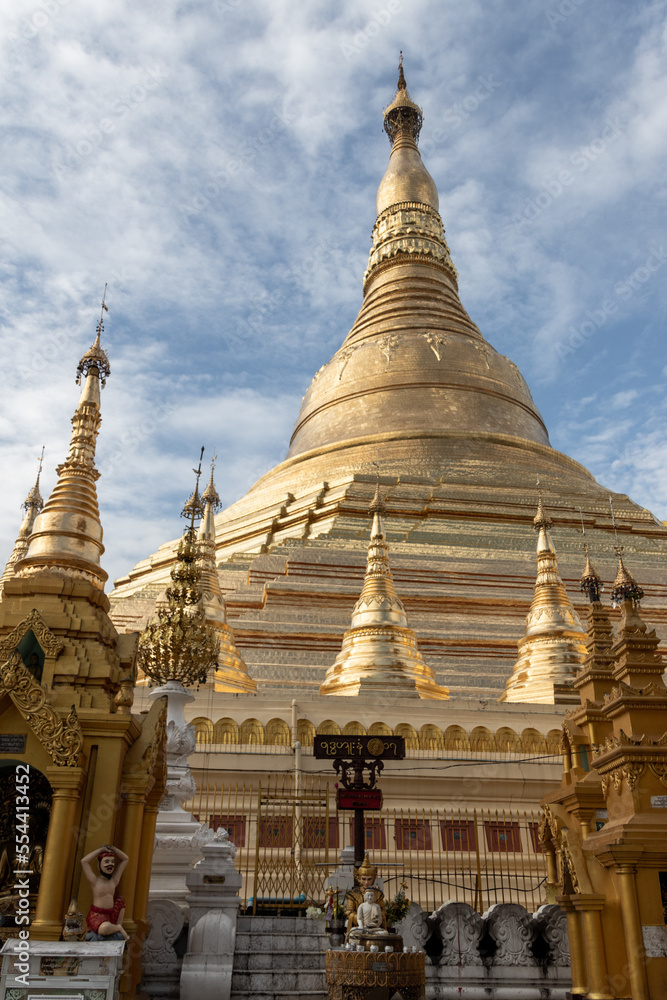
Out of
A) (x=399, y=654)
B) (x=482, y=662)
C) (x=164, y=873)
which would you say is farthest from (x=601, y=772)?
(x=482, y=662)

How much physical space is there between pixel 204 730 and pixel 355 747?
4.59 metres

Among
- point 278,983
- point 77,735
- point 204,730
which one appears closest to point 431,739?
point 204,730

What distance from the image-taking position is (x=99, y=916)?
5168 mm

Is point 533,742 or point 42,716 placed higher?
point 533,742

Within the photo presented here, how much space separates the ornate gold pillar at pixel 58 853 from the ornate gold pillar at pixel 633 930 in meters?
3.68

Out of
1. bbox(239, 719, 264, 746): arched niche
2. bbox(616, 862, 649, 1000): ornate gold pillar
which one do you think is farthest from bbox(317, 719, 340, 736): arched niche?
bbox(616, 862, 649, 1000): ornate gold pillar

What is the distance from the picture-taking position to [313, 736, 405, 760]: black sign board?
8102mm

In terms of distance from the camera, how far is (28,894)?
5777mm

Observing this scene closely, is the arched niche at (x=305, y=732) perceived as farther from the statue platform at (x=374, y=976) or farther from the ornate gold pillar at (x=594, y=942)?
the statue platform at (x=374, y=976)

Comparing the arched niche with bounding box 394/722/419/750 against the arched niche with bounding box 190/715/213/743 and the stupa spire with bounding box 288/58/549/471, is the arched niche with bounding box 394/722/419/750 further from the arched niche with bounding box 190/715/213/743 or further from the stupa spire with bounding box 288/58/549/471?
the stupa spire with bounding box 288/58/549/471

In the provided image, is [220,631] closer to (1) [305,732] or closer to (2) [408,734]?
(1) [305,732]

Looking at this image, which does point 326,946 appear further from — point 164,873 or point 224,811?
point 224,811

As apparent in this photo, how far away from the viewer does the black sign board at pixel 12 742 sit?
5.74 meters

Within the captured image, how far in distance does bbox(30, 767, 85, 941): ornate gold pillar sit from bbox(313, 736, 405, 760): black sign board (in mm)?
2951
